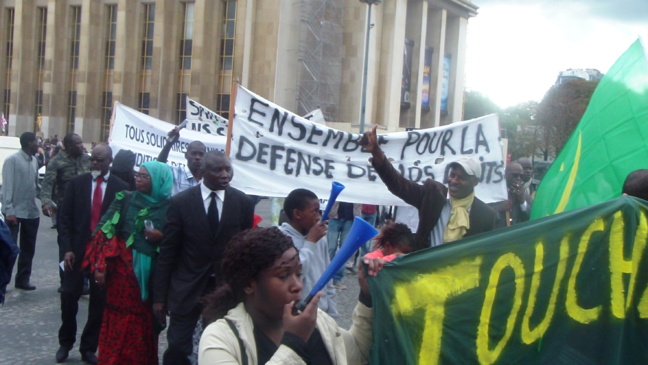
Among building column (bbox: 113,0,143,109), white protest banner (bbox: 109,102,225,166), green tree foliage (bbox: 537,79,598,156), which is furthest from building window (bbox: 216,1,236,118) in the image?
white protest banner (bbox: 109,102,225,166)

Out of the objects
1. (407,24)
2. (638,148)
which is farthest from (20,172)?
(407,24)

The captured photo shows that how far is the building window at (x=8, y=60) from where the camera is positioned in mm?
48406

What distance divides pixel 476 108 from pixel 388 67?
39.2 m

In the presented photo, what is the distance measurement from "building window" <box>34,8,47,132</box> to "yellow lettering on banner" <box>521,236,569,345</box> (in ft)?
155

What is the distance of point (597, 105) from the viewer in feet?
17.0

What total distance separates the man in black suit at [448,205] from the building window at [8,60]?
4799 cm

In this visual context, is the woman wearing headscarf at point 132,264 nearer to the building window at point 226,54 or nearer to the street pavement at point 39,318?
the street pavement at point 39,318

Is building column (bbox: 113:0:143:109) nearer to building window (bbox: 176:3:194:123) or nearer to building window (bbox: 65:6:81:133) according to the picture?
building window (bbox: 176:3:194:123)

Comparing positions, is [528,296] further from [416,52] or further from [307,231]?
[416,52]

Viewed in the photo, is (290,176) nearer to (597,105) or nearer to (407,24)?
(597,105)

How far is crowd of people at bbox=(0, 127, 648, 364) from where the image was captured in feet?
8.91

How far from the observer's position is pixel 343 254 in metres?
2.63

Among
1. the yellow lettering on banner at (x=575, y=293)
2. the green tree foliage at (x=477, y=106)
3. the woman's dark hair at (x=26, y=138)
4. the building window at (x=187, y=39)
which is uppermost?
the green tree foliage at (x=477, y=106)

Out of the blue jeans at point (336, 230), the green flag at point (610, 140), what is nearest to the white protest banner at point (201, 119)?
the blue jeans at point (336, 230)
